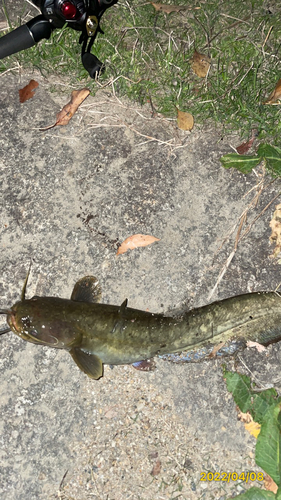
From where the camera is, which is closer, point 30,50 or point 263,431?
point 263,431

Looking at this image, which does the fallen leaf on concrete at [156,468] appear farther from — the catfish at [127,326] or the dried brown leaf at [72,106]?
the dried brown leaf at [72,106]

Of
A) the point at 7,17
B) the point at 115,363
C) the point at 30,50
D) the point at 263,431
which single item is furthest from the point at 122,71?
Answer: the point at 263,431

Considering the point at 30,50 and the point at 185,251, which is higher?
the point at 30,50

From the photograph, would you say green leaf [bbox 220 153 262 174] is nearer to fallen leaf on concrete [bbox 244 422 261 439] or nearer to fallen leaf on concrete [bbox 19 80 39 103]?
fallen leaf on concrete [bbox 19 80 39 103]

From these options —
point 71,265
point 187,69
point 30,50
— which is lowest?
point 71,265

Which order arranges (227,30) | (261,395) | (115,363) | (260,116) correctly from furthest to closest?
(227,30) < (260,116) < (261,395) < (115,363)

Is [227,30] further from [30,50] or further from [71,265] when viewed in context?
[71,265]

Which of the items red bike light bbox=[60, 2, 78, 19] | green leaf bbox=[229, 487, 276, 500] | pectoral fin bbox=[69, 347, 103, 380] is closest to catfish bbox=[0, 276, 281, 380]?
pectoral fin bbox=[69, 347, 103, 380]

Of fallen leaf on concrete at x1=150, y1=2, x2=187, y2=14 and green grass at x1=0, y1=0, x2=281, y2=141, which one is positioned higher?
fallen leaf on concrete at x1=150, y1=2, x2=187, y2=14
